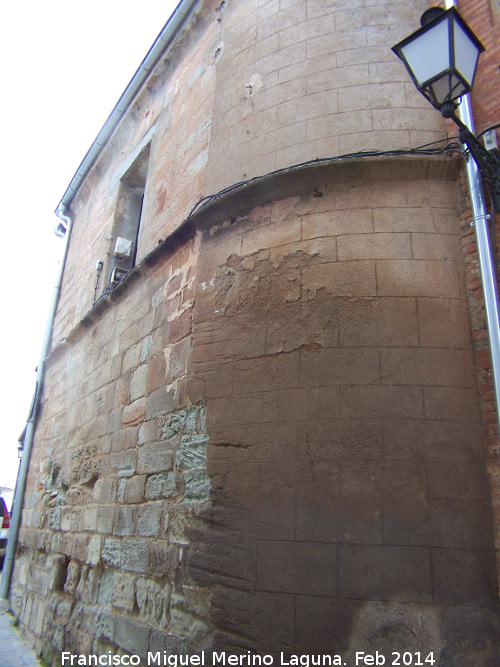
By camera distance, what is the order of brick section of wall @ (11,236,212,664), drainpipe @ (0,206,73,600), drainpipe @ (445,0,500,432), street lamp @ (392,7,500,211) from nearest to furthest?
1. street lamp @ (392,7,500,211)
2. drainpipe @ (445,0,500,432)
3. brick section of wall @ (11,236,212,664)
4. drainpipe @ (0,206,73,600)

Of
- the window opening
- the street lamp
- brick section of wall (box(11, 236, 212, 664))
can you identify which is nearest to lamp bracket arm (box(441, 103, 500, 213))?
the street lamp

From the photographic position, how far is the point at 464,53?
2.53 metres

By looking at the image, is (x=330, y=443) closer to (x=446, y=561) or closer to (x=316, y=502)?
(x=316, y=502)

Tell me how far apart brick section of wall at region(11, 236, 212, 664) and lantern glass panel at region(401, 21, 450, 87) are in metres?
2.04

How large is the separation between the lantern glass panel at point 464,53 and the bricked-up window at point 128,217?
14.4 feet

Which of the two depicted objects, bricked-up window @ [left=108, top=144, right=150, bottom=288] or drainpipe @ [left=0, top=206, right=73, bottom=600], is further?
drainpipe @ [left=0, top=206, right=73, bottom=600]

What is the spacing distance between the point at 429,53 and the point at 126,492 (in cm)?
373

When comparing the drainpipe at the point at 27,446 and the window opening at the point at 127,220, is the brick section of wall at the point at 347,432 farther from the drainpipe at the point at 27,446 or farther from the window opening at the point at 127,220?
the drainpipe at the point at 27,446

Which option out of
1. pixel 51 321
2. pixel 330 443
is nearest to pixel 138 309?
pixel 330 443

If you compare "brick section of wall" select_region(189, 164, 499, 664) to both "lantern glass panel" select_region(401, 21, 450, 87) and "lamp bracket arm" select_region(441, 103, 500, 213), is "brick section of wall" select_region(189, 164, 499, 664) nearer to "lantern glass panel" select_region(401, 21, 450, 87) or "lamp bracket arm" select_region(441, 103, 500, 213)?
"lamp bracket arm" select_region(441, 103, 500, 213)

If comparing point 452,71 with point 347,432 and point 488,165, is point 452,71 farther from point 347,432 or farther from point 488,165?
point 347,432

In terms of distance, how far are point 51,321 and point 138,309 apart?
4072 millimetres

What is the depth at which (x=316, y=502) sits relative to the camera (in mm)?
2758

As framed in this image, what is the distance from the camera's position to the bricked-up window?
243 inches
